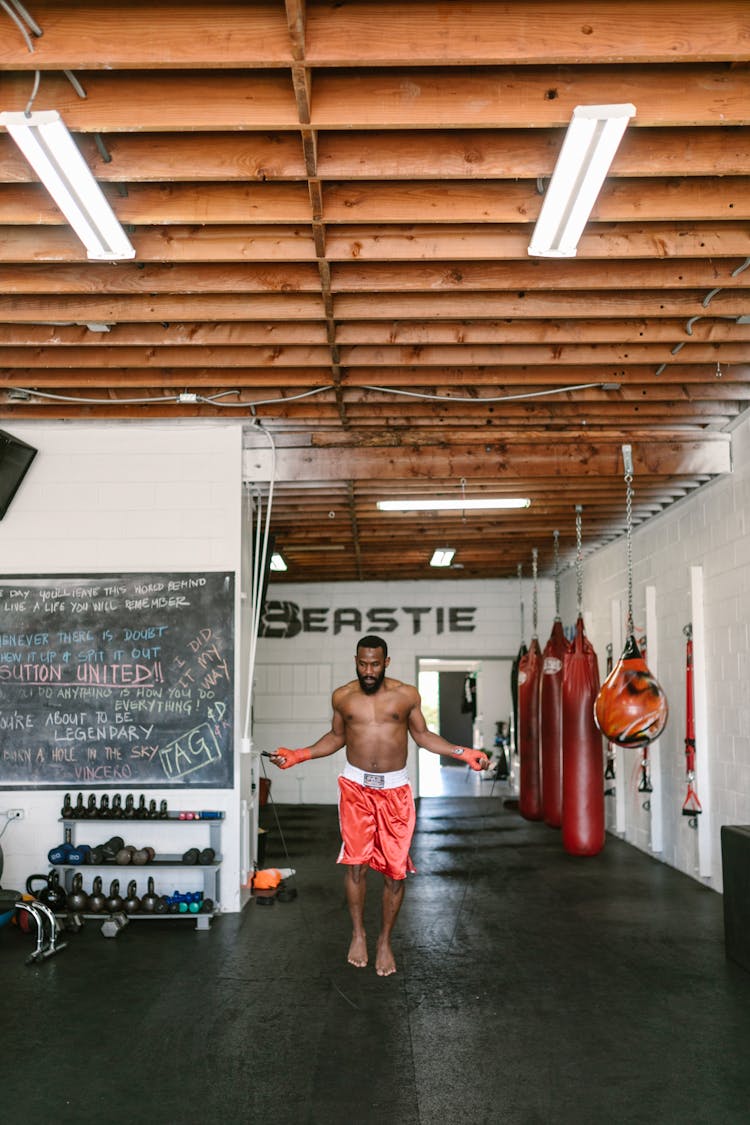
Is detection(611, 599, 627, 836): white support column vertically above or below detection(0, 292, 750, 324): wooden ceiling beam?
below

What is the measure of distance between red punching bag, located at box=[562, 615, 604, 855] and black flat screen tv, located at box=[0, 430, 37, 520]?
15.1ft

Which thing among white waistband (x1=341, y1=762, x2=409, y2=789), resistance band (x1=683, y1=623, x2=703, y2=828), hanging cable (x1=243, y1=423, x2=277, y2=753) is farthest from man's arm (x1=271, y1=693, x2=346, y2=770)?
resistance band (x1=683, y1=623, x2=703, y2=828)

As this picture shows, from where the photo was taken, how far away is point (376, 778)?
4.58 m

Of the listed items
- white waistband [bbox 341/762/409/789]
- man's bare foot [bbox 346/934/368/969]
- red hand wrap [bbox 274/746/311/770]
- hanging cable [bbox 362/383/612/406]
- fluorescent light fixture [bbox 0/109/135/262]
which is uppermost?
hanging cable [bbox 362/383/612/406]

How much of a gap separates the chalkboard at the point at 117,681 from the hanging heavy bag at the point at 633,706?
8.95 feet

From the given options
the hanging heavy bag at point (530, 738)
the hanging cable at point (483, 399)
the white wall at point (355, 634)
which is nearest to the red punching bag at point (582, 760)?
the hanging heavy bag at point (530, 738)

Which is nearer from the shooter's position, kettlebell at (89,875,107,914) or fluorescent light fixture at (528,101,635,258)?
fluorescent light fixture at (528,101,635,258)

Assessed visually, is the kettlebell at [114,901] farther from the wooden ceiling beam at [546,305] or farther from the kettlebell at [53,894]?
the wooden ceiling beam at [546,305]

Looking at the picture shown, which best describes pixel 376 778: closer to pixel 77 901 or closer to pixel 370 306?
pixel 370 306

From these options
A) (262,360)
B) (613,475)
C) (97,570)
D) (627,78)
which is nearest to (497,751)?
(613,475)

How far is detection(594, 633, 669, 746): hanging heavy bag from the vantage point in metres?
6.43

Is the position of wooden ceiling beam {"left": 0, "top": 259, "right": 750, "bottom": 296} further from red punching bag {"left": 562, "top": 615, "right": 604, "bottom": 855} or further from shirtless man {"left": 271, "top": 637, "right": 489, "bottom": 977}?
red punching bag {"left": 562, "top": 615, "right": 604, "bottom": 855}

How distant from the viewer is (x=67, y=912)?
593cm

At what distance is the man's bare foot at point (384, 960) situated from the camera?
4641 mm
